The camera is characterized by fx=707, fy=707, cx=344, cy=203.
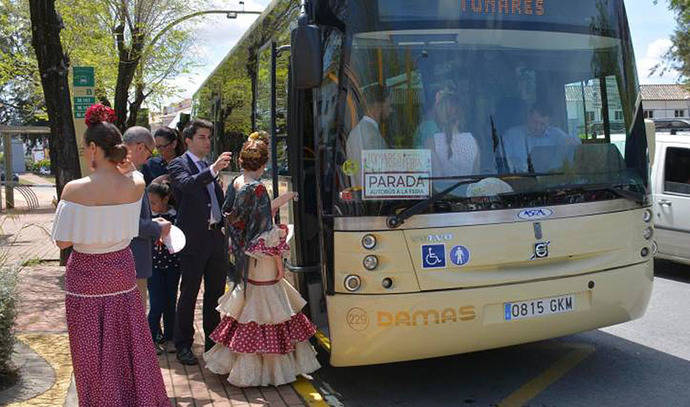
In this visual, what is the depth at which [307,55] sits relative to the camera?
186 inches

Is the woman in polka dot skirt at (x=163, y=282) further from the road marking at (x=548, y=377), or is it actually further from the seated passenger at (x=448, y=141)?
the road marking at (x=548, y=377)

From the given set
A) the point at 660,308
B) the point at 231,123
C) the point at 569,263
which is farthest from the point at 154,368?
the point at 660,308

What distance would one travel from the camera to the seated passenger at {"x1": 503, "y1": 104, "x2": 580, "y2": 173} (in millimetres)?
4965

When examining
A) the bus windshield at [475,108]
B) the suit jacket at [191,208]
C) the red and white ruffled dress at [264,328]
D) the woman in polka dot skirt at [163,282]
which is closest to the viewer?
the bus windshield at [475,108]

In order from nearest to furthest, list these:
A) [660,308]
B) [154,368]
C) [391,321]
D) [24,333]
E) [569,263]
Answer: [154,368] < [391,321] < [569,263] < [24,333] < [660,308]

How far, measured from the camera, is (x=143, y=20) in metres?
21.1

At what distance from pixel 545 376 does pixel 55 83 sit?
776 centimetres

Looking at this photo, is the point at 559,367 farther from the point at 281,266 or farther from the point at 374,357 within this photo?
the point at 281,266

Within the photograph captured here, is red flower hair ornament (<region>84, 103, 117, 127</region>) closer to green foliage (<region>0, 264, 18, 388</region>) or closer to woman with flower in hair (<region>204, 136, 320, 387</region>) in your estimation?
woman with flower in hair (<region>204, 136, 320, 387</region>)

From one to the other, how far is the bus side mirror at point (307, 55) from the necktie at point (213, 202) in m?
1.38

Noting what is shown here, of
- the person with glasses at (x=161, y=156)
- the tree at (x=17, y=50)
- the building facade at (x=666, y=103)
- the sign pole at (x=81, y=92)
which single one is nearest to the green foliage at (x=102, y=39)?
the tree at (x=17, y=50)

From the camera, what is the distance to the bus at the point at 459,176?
471 centimetres

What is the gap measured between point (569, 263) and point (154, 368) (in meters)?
2.94

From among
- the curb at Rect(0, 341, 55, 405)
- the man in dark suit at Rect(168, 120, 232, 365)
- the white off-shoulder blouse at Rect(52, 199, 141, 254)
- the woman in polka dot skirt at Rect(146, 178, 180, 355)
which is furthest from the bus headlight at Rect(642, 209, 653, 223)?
the curb at Rect(0, 341, 55, 405)
